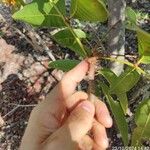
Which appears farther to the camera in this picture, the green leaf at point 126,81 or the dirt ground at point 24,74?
the dirt ground at point 24,74

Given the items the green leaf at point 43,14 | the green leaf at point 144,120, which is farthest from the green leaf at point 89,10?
the green leaf at point 144,120

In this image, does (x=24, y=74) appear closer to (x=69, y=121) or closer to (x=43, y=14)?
(x=69, y=121)

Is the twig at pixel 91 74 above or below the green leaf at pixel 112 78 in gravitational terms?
above

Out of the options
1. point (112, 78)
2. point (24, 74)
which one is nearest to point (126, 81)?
point (112, 78)

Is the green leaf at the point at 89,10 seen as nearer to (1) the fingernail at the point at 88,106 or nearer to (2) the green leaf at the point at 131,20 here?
(2) the green leaf at the point at 131,20

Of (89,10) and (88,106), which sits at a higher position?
(89,10)

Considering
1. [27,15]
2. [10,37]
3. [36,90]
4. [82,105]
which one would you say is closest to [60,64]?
[82,105]

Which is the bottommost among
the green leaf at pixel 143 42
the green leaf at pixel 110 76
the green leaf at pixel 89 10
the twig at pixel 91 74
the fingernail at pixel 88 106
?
the fingernail at pixel 88 106
